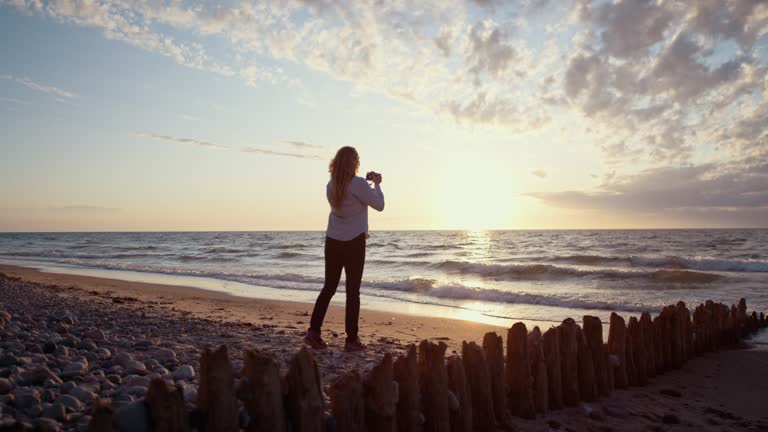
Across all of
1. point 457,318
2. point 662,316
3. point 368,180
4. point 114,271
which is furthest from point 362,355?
point 114,271

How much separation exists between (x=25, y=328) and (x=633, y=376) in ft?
21.7

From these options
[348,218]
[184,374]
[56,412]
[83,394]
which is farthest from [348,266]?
[56,412]

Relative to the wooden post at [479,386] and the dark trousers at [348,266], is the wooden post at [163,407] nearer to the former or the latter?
the wooden post at [479,386]

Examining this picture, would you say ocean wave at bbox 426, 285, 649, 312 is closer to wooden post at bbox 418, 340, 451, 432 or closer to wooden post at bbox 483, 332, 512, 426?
wooden post at bbox 483, 332, 512, 426

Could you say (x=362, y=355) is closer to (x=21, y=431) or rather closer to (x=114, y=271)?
(x=21, y=431)

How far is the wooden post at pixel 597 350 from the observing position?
13.6 ft

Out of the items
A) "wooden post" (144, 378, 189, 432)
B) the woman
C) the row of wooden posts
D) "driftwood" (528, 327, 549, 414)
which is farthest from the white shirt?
"wooden post" (144, 378, 189, 432)

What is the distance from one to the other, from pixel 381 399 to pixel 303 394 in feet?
1.58

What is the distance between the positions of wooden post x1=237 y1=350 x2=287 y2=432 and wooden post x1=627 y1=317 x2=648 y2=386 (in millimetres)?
3830

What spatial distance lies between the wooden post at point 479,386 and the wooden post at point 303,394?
47.4 inches

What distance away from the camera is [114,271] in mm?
21203

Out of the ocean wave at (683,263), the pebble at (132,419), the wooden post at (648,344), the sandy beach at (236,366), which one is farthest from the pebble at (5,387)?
the ocean wave at (683,263)

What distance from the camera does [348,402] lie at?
8.16ft

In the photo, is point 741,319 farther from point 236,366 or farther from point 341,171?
point 236,366
